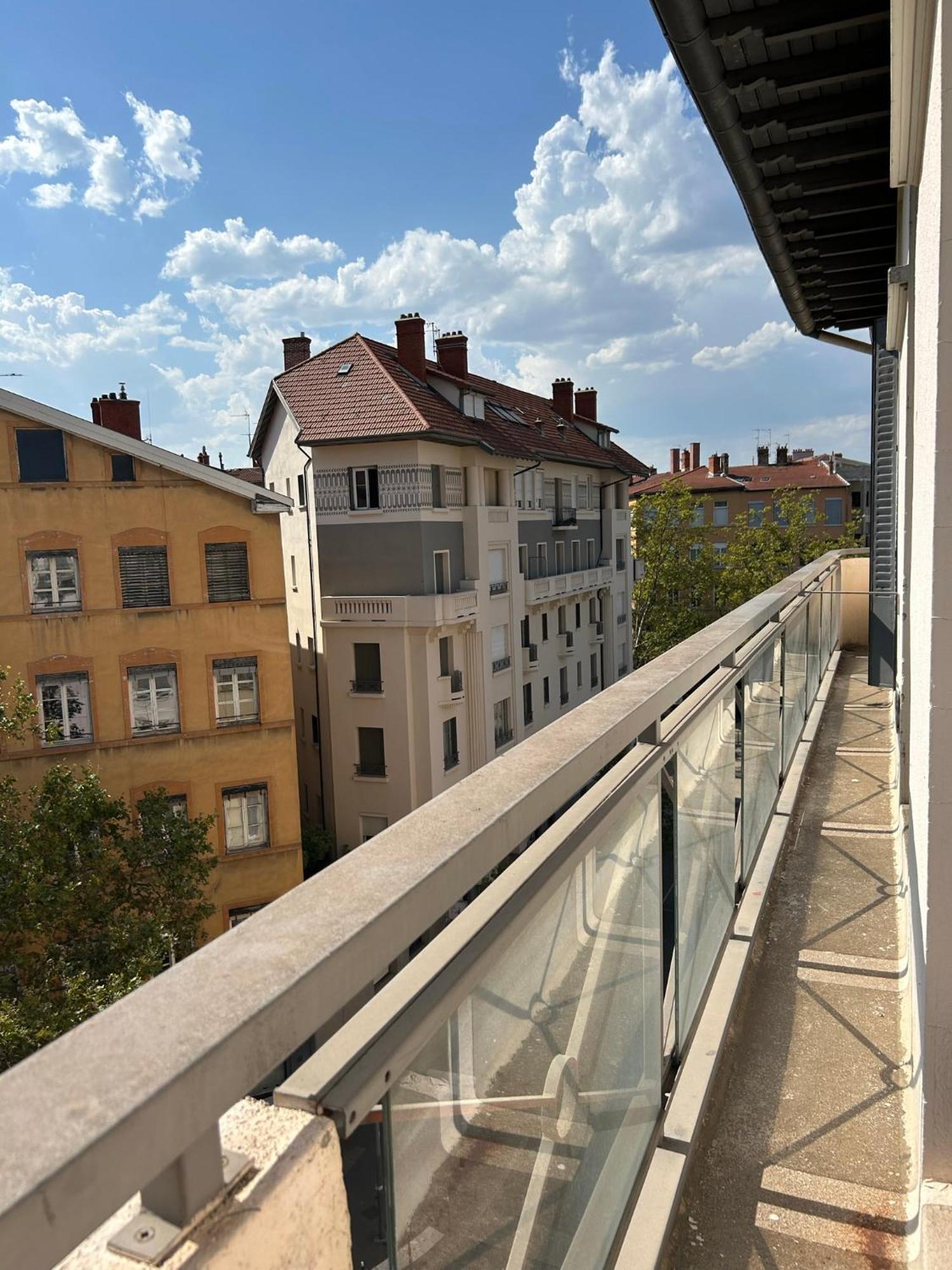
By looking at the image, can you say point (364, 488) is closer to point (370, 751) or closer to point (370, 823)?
point (370, 751)

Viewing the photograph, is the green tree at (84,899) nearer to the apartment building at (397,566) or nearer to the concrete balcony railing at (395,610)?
the apartment building at (397,566)

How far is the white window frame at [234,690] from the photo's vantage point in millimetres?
19969

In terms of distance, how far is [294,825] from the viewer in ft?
69.4

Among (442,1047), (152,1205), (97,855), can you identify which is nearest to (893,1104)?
(442,1047)

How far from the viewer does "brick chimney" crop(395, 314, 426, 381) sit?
28.2 metres

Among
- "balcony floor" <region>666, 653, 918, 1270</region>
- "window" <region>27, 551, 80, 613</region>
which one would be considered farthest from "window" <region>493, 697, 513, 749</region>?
"balcony floor" <region>666, 653, 918, 1270</region>

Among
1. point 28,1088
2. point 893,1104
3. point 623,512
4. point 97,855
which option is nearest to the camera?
point 28,1088

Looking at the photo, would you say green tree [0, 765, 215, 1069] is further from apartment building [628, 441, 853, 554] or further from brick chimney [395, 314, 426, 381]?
apartment building [628, 441, 853, 554]

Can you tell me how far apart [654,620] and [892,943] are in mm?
44425

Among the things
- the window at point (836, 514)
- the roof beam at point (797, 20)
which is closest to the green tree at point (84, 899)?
the roof beam at point (797, 20)

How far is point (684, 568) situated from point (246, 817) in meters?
30.2

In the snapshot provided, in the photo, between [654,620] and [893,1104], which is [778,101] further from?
[654,620]

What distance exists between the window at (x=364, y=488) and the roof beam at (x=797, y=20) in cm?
2280

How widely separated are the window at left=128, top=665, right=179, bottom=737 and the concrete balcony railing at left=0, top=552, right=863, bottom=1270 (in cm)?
1824
